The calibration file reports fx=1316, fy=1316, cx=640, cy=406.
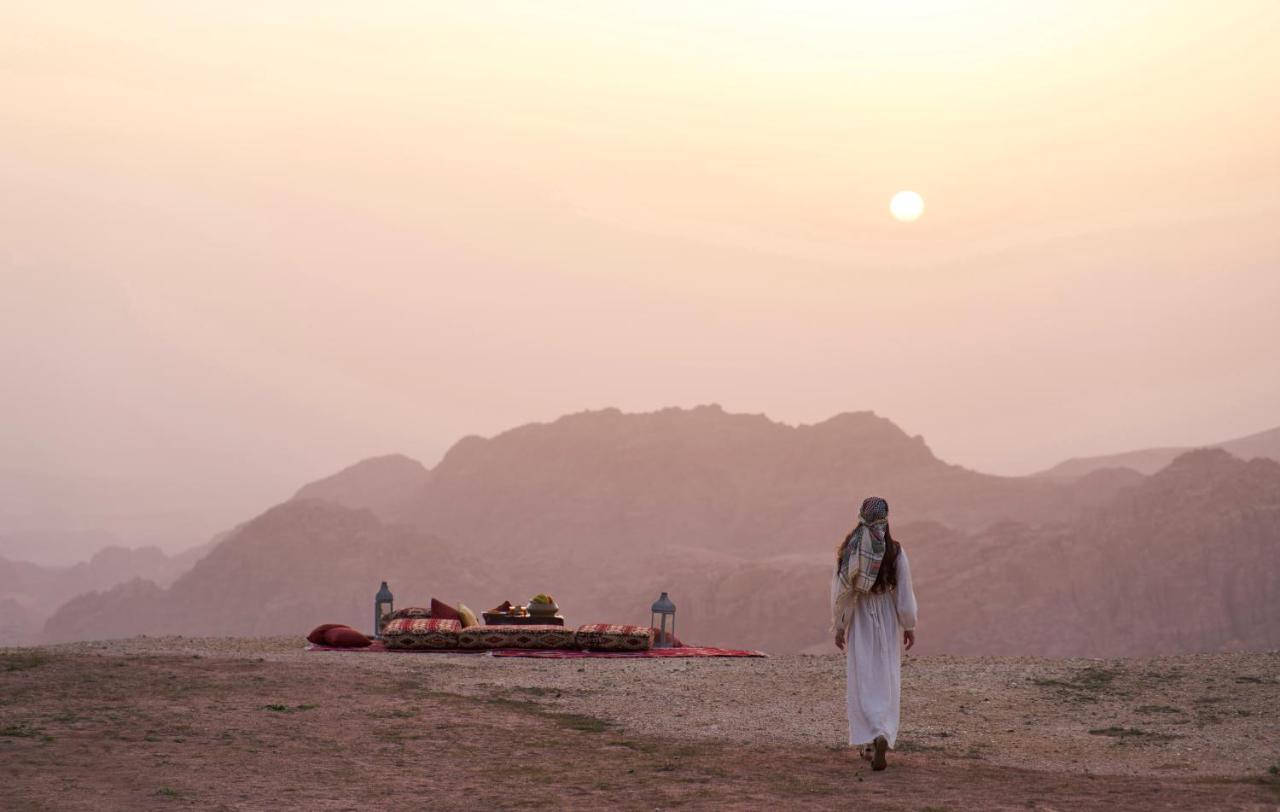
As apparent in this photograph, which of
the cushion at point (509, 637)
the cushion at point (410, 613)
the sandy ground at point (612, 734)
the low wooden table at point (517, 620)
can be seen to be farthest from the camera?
the low wooden table at point (517, 620)

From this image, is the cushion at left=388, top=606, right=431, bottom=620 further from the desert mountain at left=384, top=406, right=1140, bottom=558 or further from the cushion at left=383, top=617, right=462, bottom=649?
the desert mountain at left=384, top=406, right=1140, bottom=558

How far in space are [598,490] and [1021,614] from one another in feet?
242

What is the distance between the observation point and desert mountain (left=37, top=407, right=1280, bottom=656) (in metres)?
88.8

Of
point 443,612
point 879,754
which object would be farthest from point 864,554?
point 443,612

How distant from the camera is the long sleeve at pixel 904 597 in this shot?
10.6 m

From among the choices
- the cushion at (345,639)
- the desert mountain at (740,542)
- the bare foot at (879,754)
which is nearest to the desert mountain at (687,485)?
the desert mountain at (740,542)

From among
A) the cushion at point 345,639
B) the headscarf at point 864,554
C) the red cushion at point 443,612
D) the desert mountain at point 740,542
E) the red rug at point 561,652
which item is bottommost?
the red rug at point 561,652

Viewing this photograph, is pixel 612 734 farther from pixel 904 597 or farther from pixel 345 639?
pixel 345 639

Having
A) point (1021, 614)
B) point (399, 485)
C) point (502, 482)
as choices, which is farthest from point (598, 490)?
point (1021, 614)

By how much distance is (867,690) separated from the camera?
10.5 m

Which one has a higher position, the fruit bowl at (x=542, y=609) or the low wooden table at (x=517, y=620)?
the fruit bowl at (x=542, y=609)

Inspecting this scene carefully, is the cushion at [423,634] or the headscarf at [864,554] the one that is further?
the cushion at [423,634]

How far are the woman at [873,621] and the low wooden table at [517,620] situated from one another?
11890 millimetres

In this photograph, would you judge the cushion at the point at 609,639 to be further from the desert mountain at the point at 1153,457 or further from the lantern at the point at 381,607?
the desert mountain at the point at 1153,457
